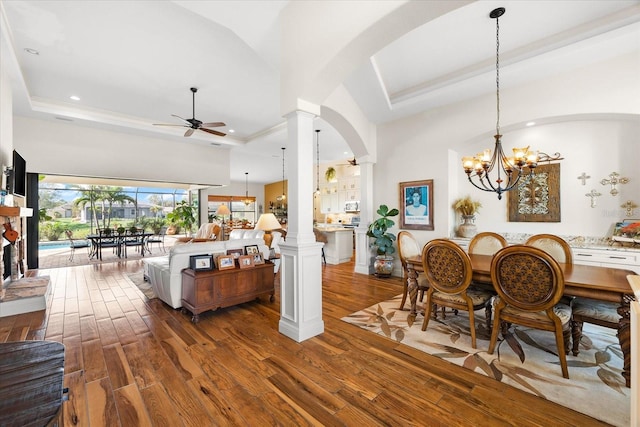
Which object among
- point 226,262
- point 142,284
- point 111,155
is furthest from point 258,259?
point 111,155

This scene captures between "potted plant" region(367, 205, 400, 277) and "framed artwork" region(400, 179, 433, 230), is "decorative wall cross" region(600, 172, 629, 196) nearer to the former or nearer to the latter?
"framed artwork" region(400, 179, 433, 230)

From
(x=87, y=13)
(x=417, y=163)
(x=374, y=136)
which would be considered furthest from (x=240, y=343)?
(x=374, y=136)

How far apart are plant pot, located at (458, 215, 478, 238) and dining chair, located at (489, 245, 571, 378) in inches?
88.5

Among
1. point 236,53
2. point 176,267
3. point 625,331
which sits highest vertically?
point 236,53

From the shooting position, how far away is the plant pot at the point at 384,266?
Result: 5169 millimetres

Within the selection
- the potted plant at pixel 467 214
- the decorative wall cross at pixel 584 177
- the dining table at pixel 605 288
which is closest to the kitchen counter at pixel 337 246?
the potted plant at pixel 467 214

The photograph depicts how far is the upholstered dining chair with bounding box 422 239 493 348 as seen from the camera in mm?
2562

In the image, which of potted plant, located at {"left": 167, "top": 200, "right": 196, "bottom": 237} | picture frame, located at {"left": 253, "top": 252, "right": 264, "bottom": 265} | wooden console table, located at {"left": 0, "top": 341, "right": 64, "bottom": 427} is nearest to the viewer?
wooden console table, located at {"left": 0, "top": 341, "right": 64, "bottom": 427}

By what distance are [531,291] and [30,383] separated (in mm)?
2935

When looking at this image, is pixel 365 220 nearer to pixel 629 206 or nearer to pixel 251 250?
pixel 251 250

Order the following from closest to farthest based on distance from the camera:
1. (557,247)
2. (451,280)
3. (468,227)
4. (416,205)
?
(451,280)
(557,247)
(468,227)
(416,205)

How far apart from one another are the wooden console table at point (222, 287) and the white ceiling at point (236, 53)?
8.85ft

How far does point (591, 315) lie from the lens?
231cm

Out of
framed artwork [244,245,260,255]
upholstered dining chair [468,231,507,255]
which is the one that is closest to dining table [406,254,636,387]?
upholstered dining chair [468,231,507,255]
